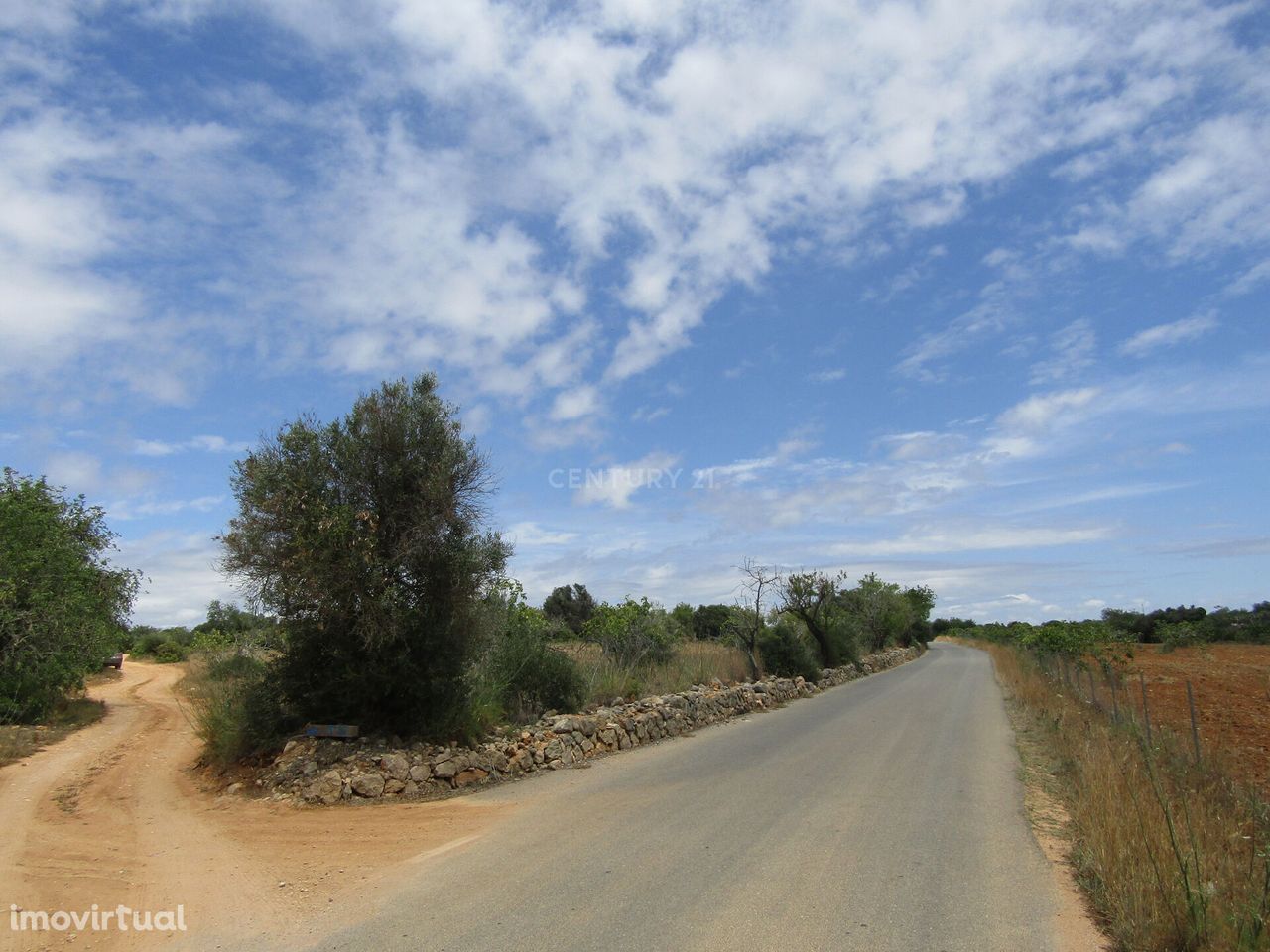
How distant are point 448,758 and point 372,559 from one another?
118 inches

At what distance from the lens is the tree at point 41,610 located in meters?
16.7

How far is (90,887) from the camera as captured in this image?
6.77 metres

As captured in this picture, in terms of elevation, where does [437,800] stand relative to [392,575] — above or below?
below

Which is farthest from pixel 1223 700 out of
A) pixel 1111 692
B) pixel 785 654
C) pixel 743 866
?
pixel 743 866

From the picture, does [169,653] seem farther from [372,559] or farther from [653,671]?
[372,559]

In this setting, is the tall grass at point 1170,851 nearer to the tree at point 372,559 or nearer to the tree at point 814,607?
the tree at point 372,559

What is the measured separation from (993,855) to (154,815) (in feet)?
31.3

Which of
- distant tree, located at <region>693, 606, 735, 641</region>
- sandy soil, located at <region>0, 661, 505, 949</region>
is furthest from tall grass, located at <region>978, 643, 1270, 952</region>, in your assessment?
distant tree, located at <region>693, 606, 735, 641</region>

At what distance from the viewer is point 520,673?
15844 millimetres

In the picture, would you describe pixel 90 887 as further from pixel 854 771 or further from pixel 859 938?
pixel 854 771

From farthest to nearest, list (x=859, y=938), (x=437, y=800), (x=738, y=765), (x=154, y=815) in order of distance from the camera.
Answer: (x=738, y=765) < (x=437, y=800) < (x=154, y=815) < (x=859, y=938)

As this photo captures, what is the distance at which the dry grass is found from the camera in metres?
18.3

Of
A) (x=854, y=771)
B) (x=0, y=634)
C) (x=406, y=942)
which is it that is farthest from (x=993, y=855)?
(x=0, y=634)

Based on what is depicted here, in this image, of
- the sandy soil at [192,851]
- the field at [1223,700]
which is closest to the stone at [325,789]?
the sandy soil at [192,851]
